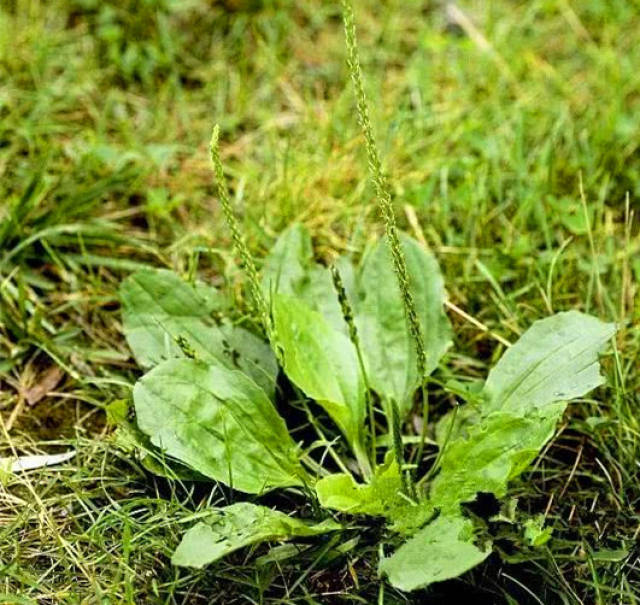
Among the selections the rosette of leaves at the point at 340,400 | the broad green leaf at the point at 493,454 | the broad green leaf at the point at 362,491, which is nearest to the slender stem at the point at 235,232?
the rosette of leaves at the point at 340,400

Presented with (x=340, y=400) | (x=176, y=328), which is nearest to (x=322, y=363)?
(x=340, y=400)

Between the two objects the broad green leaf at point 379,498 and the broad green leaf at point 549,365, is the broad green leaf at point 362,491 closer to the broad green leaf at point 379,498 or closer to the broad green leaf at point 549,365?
the broad green leaf at point 379,498

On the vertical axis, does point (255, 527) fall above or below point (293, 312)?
below

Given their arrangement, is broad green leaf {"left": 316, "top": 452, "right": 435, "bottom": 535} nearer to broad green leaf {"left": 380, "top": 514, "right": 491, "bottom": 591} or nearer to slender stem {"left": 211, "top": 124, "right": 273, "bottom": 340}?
broad green leaf {"left": 380, "top": 514, "right": 491, "bottom": 591}

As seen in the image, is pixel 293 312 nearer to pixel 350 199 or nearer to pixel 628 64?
pixel 350 199

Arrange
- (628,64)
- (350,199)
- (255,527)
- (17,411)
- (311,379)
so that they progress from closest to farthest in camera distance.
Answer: (255,527), (311,379), (17,411), (350,199), (628,64)

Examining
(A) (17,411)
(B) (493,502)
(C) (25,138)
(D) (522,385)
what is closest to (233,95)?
(C) (25,138)

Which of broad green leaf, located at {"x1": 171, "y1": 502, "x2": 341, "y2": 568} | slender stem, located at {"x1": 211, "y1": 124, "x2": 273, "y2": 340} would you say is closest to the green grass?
broad green leaf, located at {"x1": 171, "y1": 502, "x2": 341, "y2": 568}
